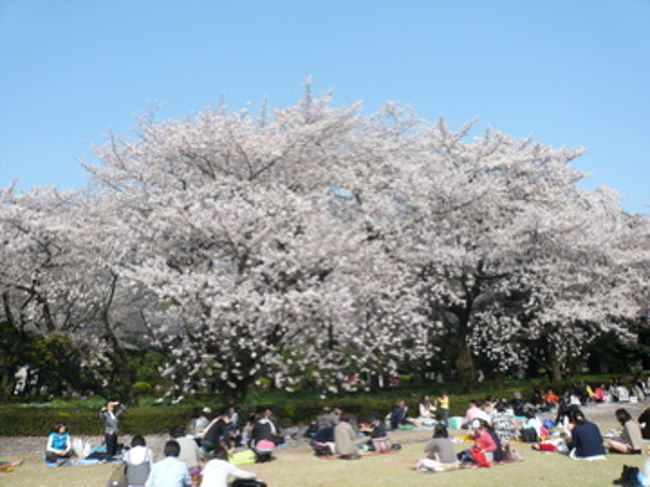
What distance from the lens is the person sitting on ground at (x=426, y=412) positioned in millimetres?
20084

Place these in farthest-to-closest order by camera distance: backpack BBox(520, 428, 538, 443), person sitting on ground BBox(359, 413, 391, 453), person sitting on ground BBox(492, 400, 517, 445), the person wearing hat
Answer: the person wearing hat, backpack BBox(520, 428, 538, 443), person sitting on ground BBox(492, 400, 517, 445), person sitting on ground BBox(359, 413, 391, 453)

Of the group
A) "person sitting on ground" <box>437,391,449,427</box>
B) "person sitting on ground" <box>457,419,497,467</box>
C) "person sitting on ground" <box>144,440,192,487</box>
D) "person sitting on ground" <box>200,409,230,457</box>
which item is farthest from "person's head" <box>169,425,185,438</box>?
"person sitting on ground" <box>437,391,449,427</box>

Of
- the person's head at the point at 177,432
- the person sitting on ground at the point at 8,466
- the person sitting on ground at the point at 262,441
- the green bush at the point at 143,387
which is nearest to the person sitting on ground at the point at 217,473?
the person's head at the point at 177,432

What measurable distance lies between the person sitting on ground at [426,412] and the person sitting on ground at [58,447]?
11.2m

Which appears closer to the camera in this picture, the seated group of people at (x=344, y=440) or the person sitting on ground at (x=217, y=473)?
the person sitting on ground at (x=217, y=473)

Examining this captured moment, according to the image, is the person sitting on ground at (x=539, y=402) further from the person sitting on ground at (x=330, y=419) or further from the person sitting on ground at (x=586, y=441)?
the person sitting on ground at (x=586, y=441)

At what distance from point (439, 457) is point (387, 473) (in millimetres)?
1190

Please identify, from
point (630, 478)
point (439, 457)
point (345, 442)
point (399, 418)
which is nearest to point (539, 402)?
point (399, 418)

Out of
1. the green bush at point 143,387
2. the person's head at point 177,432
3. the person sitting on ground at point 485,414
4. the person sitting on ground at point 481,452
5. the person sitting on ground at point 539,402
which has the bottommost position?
the person sitting on ground at point 481,452

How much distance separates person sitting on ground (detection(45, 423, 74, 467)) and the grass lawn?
30 centimetres

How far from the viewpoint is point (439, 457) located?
481 inches

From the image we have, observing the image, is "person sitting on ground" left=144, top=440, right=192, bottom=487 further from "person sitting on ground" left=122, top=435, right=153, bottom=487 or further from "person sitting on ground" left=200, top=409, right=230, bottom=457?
"person sitting on ground" left=200, top=409, right=230, bottom=457

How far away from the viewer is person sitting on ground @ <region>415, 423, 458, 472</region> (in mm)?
12016

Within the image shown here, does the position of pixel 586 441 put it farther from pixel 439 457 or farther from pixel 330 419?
pixel 330 419
